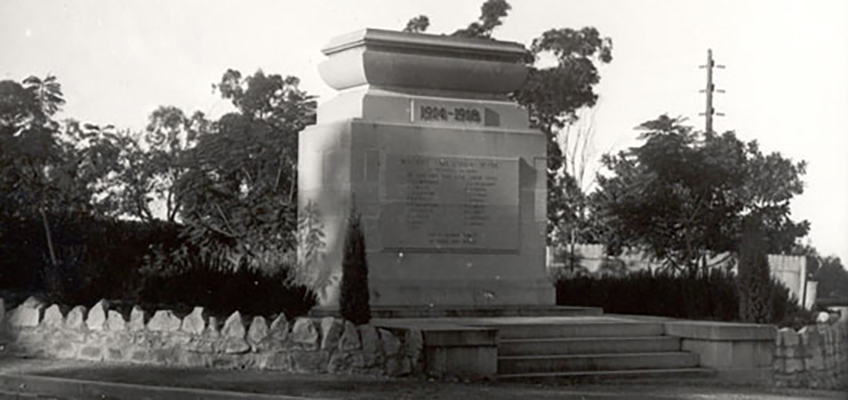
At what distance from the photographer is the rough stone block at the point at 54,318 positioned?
1620 cm

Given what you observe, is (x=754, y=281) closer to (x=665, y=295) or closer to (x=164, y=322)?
(x=665, y=295)

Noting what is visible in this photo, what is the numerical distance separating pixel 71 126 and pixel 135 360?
21596 millimetres

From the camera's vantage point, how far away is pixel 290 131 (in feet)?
87.8

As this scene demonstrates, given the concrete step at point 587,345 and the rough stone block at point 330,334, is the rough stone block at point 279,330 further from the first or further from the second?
the concrete step at point 587,345

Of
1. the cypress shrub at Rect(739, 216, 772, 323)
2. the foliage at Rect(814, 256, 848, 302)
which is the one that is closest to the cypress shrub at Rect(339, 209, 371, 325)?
the cypress shrub at Rect(739, 216, 772, 323)

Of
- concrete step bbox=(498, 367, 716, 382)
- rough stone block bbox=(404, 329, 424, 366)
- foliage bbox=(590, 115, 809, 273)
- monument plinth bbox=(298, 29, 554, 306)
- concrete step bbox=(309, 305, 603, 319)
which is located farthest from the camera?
foliage bbox=(590, 115, 809, 273)

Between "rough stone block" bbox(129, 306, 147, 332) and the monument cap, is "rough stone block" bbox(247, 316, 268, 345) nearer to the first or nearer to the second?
"rough stone block" bbox(129, 306, 147, 332)

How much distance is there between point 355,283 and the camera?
1535 cm

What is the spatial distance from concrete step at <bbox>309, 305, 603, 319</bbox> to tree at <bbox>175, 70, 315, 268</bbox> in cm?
480

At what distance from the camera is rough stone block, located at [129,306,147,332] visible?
50.5ft

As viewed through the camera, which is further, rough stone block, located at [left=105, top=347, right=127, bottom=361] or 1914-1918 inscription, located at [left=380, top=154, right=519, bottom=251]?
1914-1918 inscription, located at [left=380, top=154, right=519, bottom=251]

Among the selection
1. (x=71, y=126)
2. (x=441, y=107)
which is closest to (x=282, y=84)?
(x=71, y=126)

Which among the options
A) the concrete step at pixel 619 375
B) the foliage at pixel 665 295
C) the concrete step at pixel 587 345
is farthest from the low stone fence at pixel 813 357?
the foliage at pixel 665 295

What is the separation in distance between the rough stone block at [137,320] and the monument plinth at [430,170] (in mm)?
3226
